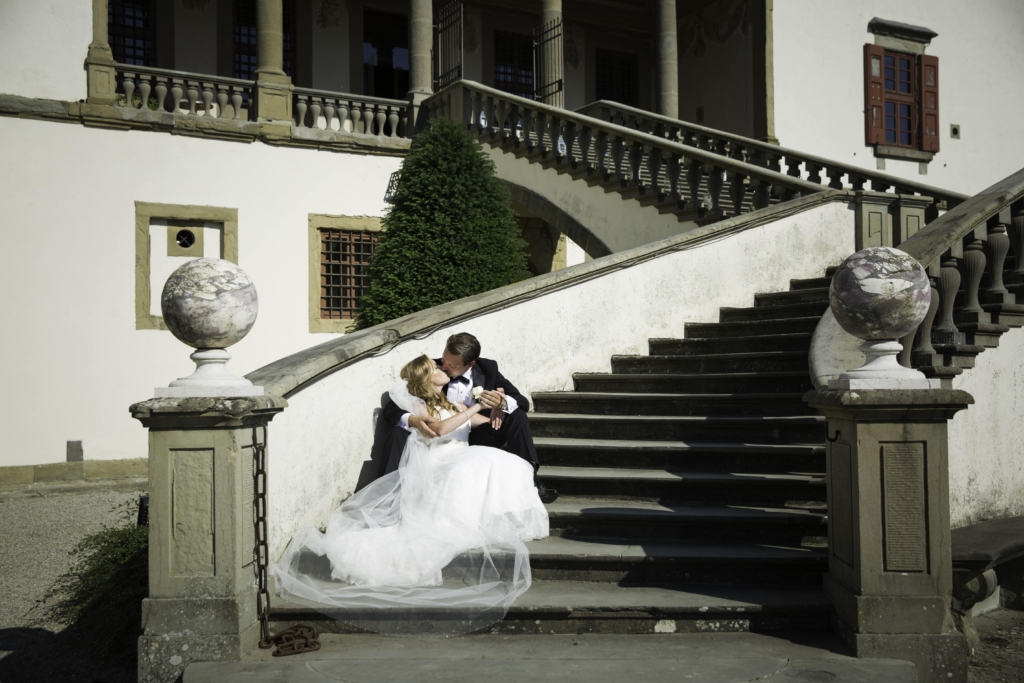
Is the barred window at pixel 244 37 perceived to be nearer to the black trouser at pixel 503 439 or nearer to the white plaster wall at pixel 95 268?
the white plaster wall at pixel 95 268

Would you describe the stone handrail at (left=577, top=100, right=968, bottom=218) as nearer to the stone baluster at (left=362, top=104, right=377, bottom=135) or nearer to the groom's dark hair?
the stone baluster at (left=362, top=104, right=377, bottom=135)

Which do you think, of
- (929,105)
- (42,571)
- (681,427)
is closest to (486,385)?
(681,427)

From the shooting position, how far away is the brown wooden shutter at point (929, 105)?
1925 centimetres

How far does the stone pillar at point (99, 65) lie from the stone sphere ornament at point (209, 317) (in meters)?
9.57

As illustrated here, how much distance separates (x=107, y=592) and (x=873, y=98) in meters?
17.6

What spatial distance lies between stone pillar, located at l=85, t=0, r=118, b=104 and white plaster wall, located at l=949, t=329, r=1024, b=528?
1120cm

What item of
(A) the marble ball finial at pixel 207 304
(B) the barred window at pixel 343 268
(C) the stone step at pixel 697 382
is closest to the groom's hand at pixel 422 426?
(A) the marble ball finial at pixel 207 304

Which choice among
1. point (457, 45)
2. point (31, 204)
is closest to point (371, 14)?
point (457, 45)

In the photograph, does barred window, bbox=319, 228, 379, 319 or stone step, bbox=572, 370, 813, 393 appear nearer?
stone step, bbox=572, 370, 813, 393

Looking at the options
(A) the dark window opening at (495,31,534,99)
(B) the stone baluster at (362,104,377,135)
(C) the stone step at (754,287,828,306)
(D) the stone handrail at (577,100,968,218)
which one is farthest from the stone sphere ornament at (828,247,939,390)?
(A) the dark window opening at (495,31,534,99)

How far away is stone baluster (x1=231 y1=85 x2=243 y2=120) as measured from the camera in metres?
13.4

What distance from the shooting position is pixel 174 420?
4.08 m

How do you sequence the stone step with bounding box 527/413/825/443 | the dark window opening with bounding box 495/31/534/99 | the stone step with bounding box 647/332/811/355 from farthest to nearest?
the dark window opening with bounding box 495/31/534/99
the stone step with bounding box 647/332/811/355
the stone step with bounding box 527/413/825/443

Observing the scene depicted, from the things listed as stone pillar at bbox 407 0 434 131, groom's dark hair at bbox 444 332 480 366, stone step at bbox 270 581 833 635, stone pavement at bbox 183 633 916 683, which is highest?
stone pillar at bbox 407 0 434 131
